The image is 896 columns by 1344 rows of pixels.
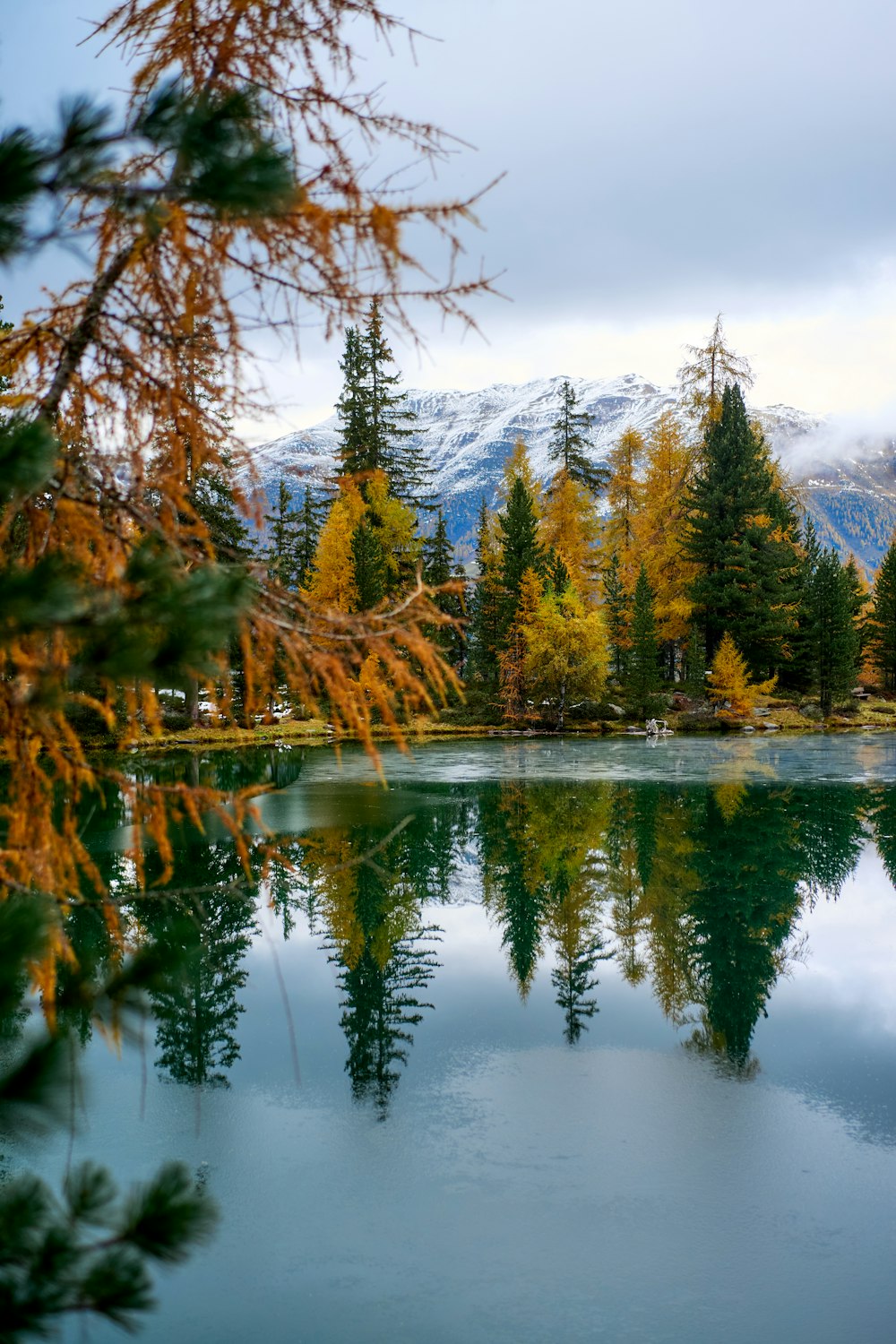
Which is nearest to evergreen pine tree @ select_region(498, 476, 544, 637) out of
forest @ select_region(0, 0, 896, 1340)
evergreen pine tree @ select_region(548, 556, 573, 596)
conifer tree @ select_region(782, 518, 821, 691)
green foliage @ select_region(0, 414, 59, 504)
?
evergreen pine tree @ select_region(548, 556, 573, 596)

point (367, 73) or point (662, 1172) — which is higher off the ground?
point (367, 73)

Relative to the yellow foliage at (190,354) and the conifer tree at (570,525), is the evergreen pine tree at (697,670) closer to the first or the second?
the conifer tree at (570,525)

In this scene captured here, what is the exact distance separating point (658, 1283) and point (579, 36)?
6293 mm

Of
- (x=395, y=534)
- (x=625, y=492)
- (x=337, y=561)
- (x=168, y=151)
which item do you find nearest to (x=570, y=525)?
(x=625, y=492)

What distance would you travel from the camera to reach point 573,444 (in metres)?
45.8

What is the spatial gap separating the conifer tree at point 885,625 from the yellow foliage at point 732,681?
30.7 feet

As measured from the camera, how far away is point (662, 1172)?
5.54 meters

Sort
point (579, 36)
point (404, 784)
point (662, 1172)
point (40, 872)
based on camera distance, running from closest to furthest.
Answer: point (40, 872), point (579, 36), point (662, 1172), point (404, 784)

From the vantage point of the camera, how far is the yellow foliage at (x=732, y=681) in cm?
3306

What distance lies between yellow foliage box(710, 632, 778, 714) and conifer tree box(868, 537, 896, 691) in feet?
30.7

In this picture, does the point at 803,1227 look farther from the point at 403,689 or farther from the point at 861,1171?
the point at 403,689

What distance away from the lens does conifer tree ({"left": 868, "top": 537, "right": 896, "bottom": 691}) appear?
132ft

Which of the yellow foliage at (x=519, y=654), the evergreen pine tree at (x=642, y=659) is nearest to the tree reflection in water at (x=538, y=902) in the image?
the evergreen pine tree at (x=642, y=659)

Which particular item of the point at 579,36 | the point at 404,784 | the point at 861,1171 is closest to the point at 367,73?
the point at 579,36
